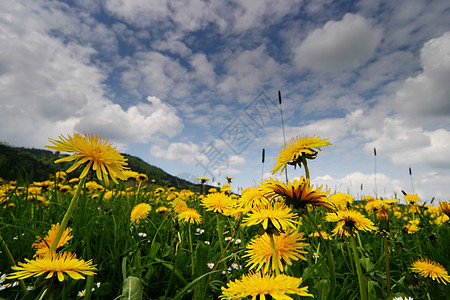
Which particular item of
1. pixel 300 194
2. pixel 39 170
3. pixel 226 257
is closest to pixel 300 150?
pixel 300 194

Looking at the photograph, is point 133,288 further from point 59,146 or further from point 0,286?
point 0,286

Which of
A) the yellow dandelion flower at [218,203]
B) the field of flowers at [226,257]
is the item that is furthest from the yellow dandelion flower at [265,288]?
the yellow dandelion flower at [218,203]

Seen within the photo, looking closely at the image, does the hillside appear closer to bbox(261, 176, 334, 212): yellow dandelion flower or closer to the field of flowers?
the field of flowers

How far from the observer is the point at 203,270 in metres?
1.84

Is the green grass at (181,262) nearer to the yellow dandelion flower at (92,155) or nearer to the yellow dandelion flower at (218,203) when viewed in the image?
the yellow dandelion flower at (218,203)

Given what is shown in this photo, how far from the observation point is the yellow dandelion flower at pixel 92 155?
123 centimetres

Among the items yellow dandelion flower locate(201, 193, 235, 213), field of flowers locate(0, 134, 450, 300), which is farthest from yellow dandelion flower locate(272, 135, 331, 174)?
yellow dandelion flower locate(201, 193, 235, 213)

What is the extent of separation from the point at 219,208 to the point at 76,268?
128 cm

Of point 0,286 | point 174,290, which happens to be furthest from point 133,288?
point 0,286

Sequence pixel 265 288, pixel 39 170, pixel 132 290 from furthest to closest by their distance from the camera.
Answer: pixel 39 170 < pixel 132 290 < pixel 265 288

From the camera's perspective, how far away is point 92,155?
49.6 inches

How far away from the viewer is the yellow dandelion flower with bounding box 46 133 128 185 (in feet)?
4.03

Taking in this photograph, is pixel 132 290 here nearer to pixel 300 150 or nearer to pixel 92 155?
pixel 92 155

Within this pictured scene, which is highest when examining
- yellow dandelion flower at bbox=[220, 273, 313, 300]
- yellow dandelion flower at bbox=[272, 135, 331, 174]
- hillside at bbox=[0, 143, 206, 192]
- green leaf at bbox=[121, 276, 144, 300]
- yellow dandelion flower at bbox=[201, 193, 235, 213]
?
hillside at bbox=[0, 143, 206, 192]
